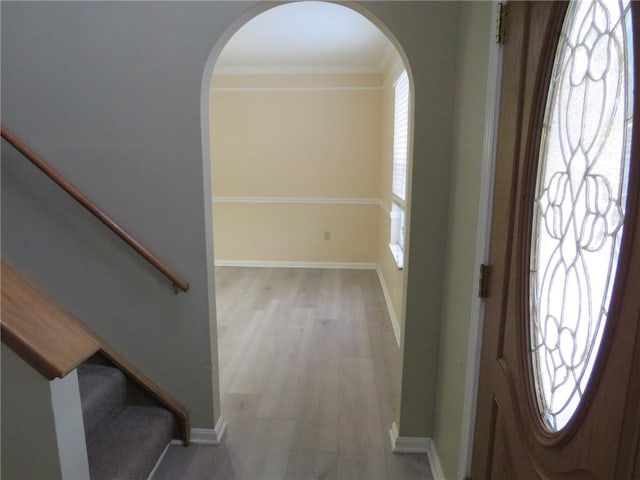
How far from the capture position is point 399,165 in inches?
147

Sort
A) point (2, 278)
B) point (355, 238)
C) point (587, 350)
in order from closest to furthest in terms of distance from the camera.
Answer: point (587, 350) → point (2, 278) → point (355, 238)

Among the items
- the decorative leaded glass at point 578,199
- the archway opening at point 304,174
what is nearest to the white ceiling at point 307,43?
the archway opening at point 304,174

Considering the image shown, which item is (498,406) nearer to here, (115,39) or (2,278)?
(2,278)

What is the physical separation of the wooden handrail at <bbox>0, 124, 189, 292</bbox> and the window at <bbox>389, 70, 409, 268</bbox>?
6.38 ft

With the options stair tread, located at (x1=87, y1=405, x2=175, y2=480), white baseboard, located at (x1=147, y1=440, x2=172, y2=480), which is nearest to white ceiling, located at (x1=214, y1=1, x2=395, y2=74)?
stair tread, located at (x1=87, y1=405, x2=175, y2=480)

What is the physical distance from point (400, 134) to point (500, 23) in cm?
244

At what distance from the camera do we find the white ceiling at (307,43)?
3.31 m

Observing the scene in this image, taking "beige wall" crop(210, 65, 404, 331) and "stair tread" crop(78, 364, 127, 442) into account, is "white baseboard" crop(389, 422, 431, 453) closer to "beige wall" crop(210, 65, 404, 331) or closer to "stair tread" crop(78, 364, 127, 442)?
"stair tread" crop(78, 364, 127, 442)

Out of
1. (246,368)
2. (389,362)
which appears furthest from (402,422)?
(246,368)

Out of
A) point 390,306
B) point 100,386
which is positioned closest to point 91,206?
point 100,386

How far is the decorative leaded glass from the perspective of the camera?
75 cm

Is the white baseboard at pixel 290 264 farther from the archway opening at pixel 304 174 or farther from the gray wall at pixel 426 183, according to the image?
the gray wall at pixel 426 183

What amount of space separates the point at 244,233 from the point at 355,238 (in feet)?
4.74

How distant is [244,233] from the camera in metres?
5.53
